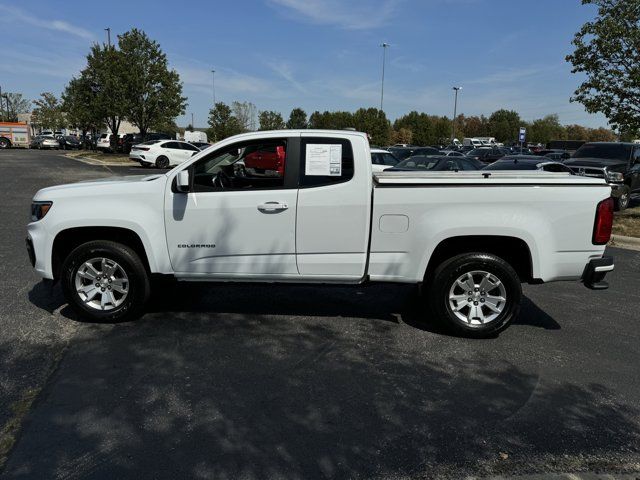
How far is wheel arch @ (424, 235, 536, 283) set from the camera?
4703 mm

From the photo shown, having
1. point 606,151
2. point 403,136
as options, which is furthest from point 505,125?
point 606,151

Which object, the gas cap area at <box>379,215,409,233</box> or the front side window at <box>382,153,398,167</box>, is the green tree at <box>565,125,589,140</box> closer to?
the front side window at <box>382,153,398,167</box>

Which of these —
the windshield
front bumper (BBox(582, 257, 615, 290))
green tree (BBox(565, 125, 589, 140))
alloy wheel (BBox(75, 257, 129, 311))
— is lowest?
alloy wheel (BBox(75, 257, 129, 311))

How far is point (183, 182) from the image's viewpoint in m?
4.65

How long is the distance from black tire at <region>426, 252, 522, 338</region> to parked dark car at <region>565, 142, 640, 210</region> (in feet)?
32.4

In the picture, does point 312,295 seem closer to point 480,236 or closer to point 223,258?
point 223,258

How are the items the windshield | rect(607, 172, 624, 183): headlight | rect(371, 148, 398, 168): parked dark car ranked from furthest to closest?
rect(371, 148, 398, 168): parked dark car, the windshield, rect(607, 172, 624, 183): headlight

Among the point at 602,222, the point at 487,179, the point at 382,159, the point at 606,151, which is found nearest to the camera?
the point at 602,222

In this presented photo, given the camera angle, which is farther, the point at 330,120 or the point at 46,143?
the point at 330,120

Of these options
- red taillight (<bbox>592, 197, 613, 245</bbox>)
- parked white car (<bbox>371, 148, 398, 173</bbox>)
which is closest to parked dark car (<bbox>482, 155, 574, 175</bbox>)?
parked white car (<bbox>371, 148, 398, 173</bbox>)

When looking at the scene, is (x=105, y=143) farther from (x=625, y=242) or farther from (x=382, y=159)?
(x=625, y=242)

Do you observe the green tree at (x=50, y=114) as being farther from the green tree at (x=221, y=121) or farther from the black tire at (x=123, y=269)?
the black tire at (x=123, y=269)

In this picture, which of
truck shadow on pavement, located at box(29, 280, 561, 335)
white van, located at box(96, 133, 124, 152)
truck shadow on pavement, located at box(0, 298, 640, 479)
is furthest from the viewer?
white van, located at box(96, 133, 124, 152)

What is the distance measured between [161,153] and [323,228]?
76.8 feet
